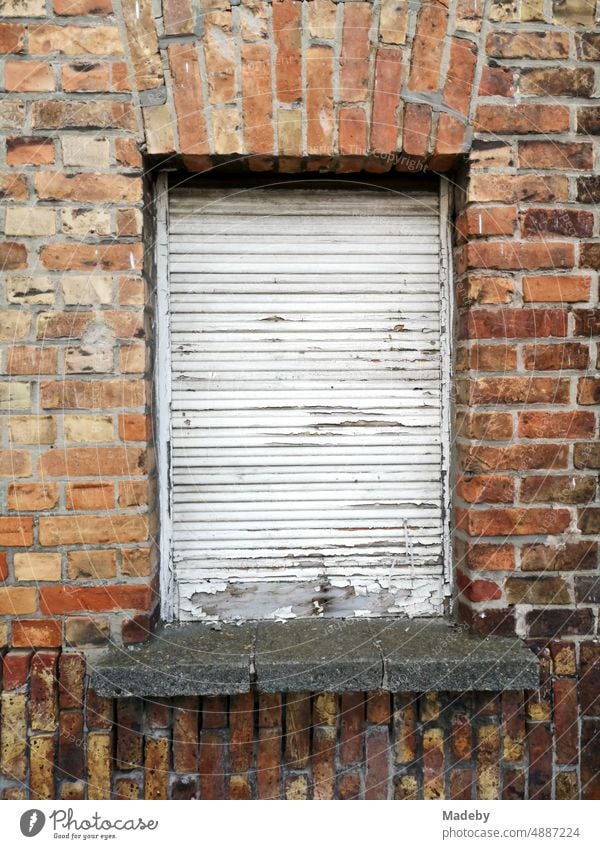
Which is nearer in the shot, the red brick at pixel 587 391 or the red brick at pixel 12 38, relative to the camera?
the red brick at pixel 12 38

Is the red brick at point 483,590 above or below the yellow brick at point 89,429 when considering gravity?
below

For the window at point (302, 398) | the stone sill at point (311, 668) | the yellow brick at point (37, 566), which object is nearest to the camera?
the stone sill at point (311, 668)

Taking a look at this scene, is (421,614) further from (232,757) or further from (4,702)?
(4,702)

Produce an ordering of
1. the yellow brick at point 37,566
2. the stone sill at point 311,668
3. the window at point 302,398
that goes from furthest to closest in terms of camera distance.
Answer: the window at point 302,398 < the yellow brick at point 37,566 < the stone sill at point 311,668

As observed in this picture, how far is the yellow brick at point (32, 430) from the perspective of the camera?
Result: 1827 mm

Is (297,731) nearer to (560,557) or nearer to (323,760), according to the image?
(323,760)

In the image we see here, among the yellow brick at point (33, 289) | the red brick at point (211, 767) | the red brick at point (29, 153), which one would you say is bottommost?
the red brick at point (211, 767)

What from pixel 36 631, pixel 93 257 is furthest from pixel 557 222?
pixel 36 631

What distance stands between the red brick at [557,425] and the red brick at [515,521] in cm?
23

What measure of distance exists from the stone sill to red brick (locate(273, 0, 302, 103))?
5.26 feet

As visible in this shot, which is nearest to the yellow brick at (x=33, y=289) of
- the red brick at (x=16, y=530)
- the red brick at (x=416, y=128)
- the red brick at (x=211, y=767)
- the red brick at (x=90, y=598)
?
the red brick at (x=16, y=530)

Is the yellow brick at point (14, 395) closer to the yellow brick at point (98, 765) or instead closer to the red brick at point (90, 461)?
the red brick at point (90, 461)

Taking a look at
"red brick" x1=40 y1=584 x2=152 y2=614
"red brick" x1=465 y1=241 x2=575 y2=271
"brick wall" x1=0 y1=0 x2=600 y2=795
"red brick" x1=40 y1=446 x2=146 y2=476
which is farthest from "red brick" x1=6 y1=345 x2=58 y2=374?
"red brick" x1=465 y1=241 x2=575 y2=271

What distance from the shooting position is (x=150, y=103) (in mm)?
1794
